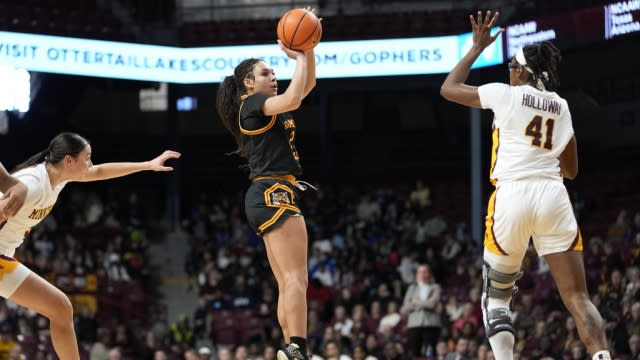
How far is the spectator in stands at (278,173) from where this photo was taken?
255 inches

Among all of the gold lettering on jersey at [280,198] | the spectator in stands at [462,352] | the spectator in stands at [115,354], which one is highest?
the gold lettering on jersey at [280,198]

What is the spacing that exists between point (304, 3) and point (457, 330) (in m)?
9.89

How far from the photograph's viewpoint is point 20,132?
23672mm

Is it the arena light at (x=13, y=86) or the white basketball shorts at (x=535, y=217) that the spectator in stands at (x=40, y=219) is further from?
the arena light at (x=13, y=86)

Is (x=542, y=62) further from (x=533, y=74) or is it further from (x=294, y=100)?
(x=294, y=100)

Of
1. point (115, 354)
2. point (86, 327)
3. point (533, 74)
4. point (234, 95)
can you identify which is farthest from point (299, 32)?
point (86, 327)

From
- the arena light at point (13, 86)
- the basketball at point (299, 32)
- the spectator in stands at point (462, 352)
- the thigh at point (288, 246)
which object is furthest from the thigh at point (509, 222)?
the arena light at point (13, 86)

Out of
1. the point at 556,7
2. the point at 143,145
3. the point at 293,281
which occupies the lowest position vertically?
the point at 293,281

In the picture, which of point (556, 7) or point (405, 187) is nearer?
point (556, 7)

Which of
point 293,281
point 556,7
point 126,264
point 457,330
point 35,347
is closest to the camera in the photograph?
point 293,281

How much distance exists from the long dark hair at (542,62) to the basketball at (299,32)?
50.6 inches

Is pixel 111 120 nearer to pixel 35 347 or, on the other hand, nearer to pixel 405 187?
pixel 405 187

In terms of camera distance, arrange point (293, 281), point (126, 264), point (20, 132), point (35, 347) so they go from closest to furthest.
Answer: point (293, 281)
point (35, 347)
point (126, 264)
point (20, 132)

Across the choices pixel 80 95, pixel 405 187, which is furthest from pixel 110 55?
pixel 405 187
